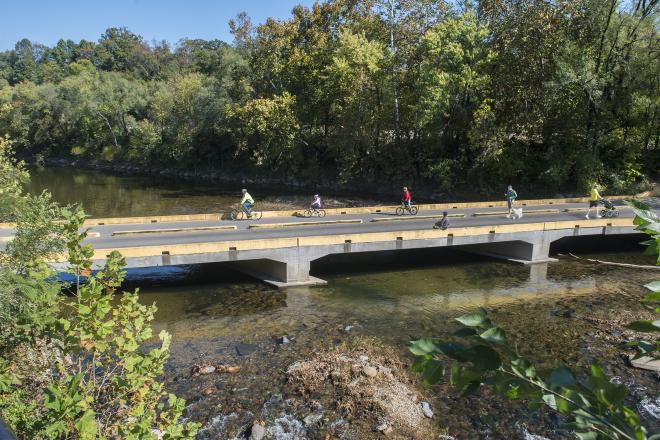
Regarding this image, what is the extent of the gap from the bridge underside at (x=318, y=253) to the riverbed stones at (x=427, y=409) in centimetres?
1033

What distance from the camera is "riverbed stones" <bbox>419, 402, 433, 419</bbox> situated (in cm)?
1215

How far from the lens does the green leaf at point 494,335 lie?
216cm

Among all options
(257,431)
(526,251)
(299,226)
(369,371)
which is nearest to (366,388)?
(369,371)

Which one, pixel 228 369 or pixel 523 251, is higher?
pixel 523 251

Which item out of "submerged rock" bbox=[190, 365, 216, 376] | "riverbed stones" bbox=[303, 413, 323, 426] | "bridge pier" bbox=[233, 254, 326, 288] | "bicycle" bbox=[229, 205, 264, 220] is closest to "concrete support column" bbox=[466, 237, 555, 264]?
"bridge pier" bbox=[233, 254, 326, 288]

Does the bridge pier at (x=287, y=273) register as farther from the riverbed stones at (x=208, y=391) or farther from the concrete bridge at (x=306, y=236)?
the riverbed stones at (x=208, y=391)

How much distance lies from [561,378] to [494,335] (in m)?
0.35

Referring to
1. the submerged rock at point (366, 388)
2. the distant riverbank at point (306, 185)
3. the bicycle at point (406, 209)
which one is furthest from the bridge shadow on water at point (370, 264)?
the distant riverbank at point (306, 185)

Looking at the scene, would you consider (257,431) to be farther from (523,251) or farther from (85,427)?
(523,251)

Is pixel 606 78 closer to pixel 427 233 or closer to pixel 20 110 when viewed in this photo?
pixel 427 233

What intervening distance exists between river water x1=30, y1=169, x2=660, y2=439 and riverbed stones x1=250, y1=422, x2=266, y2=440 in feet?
0.57

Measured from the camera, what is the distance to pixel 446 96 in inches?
1644

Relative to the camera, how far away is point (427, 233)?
23.8m

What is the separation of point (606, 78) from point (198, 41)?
5640 inches
